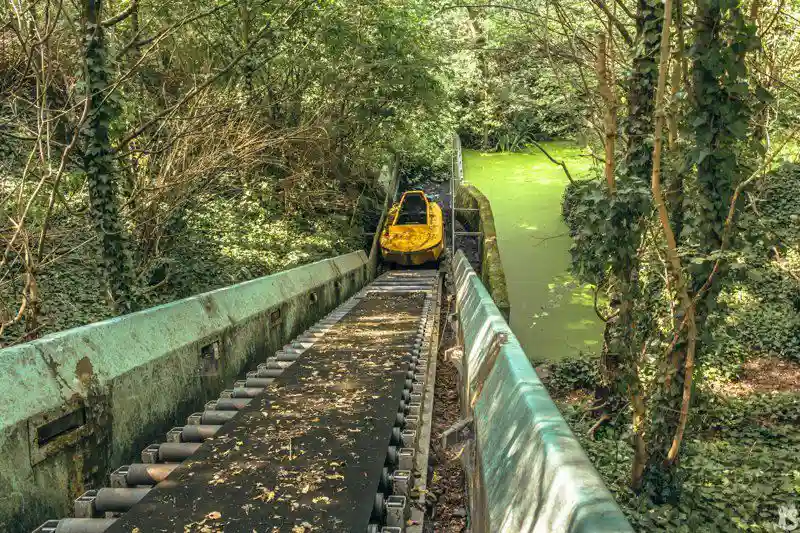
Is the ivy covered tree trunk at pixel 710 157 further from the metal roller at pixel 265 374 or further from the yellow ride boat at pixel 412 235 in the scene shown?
the yellow ride boat at pixel 412 235

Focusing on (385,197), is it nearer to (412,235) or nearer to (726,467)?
(412,235)

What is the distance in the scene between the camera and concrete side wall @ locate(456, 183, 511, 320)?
14.5 meters

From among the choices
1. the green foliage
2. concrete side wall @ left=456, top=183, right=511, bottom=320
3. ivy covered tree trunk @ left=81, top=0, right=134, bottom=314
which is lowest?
the green foliage

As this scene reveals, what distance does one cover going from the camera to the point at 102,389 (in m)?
4.59

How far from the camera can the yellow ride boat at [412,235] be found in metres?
20.4

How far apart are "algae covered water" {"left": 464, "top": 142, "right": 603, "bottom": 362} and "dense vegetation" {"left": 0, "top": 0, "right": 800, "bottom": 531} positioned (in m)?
1.82

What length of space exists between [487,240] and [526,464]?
1595 centimetres

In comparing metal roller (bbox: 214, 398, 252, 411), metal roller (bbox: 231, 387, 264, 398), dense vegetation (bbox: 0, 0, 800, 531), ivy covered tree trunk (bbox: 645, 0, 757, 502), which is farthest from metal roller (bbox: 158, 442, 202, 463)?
ivy covered tree trunk (bbox: 645, 0, 757, 502)

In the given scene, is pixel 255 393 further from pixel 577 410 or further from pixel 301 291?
pixel 577 410

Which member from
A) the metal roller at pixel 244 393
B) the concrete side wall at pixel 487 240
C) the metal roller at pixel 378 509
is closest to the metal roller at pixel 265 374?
the metal roller at pixel 244 393

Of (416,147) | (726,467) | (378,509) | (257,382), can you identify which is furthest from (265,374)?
(416,147)

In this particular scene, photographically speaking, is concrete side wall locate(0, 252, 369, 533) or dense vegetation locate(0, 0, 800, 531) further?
dense vegetation locate(0, 0, 800, 531)

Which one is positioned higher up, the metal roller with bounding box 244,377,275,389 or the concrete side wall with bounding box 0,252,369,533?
the concrete side wall with bounding box 0,252,369,533

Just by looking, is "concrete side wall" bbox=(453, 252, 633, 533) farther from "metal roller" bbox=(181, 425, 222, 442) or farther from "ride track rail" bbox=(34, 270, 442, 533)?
"metal roller" bbox=(181, 425, 222, 442)
